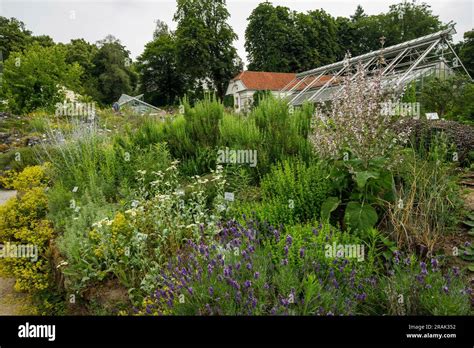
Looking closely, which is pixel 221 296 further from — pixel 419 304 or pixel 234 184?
pixel 234 184

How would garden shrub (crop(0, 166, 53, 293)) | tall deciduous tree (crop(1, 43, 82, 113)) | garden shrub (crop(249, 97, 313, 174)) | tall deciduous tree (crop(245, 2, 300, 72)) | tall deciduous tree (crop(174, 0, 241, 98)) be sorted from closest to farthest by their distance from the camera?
garden shrub (crop(0, 166, 53, 293)) → tall deciduous tree (crop(245, 2, 300, 72)) → garden shrub (crop(249, 97, 313, 174)) → tall deciduous tree (crop(174, 0, 241, 98)) → tall deciduous tree (crop(1, 43, 82, 113))

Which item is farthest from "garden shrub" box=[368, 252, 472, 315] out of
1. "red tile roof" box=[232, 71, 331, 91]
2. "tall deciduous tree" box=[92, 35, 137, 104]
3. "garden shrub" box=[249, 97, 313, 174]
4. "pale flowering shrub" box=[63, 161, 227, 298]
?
"tall deciduous tree" box=[92, 35, 137, 104]

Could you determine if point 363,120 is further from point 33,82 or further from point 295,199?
point 33,82

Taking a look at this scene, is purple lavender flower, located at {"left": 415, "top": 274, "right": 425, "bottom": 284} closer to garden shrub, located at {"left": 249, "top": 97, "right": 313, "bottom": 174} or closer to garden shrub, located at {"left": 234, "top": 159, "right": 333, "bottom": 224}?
garden shrub, located at {"left": 234, "top": 159, "right": 333, "bottom": 224}

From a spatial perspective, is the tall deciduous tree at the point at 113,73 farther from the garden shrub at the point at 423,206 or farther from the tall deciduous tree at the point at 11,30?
the garden shrub at the point at 423,206

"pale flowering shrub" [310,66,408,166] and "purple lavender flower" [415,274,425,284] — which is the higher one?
"pale flowering shrub" [310,66,408,166]

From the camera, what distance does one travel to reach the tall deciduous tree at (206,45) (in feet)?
15.1

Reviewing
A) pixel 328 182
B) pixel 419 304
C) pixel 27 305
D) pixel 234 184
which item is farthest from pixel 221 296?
pixel 27 305

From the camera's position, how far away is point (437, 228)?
290 cm

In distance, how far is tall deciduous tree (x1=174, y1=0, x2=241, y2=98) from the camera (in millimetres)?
4609

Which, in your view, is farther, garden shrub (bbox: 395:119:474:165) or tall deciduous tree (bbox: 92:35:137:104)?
tall deciduous tree (bbox: 92:35:137:104)

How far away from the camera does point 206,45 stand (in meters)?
5.38

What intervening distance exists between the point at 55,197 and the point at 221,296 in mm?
3176

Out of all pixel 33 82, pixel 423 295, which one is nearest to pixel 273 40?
pixel 423 295
